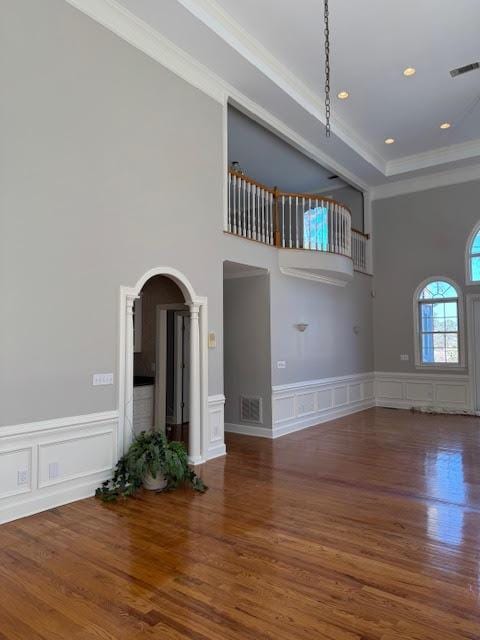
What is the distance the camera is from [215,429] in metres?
6.06

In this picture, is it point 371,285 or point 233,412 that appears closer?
point 233,412

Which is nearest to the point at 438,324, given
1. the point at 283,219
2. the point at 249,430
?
the point at 283,219

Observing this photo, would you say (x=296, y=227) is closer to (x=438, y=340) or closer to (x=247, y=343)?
(x=247, y=343)

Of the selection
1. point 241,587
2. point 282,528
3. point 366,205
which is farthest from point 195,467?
point 366,205

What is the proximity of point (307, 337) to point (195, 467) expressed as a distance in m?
3.62

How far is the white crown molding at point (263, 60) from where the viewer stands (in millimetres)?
5352

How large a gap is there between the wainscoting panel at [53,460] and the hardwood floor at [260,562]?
188 millimetres

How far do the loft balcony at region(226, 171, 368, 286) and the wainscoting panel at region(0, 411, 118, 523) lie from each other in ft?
11.1

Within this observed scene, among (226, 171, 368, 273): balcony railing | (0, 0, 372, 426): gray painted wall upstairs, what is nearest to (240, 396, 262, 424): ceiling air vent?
(0, 0, 372, 426): gray painted wall upstairs

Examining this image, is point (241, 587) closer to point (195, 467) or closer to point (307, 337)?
point (195, 467)

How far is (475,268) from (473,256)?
0.26m

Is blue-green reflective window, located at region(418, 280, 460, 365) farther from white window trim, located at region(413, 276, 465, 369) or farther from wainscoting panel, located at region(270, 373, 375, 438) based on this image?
wainscoting panel, located at region(270, 373, 375, 438)

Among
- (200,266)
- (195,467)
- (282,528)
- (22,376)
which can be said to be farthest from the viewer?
(200,266)

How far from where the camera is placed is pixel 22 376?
3.98m
